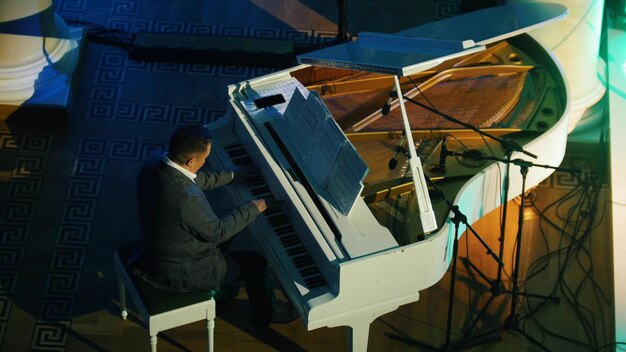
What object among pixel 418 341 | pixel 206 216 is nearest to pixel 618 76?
pixel 418 341

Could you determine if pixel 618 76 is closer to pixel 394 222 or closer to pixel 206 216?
pixel 394 222

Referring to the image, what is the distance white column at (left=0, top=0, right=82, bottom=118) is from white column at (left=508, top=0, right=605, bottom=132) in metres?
2.62

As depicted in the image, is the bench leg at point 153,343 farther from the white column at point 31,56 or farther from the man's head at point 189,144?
the white column at point 31,56

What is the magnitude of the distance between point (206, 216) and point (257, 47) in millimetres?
2486

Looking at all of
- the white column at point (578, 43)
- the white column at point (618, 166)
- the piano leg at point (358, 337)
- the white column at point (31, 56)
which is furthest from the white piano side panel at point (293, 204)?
the white column at point (578, 43)

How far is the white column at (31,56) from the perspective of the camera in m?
6.58

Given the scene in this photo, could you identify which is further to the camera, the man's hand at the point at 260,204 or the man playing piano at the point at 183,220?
the man's hand at the point at 260,204

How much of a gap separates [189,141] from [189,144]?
0.01 m

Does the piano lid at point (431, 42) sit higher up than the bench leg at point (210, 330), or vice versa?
the piano lid at point (431, 42)

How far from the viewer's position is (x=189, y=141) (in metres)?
4.75

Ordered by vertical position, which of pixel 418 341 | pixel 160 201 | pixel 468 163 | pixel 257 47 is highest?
pixel 257 47

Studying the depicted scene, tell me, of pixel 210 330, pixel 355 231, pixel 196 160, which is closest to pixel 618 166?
pixel 355 231

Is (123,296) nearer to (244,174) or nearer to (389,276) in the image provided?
(244,174)

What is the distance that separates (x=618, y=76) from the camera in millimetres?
6949
